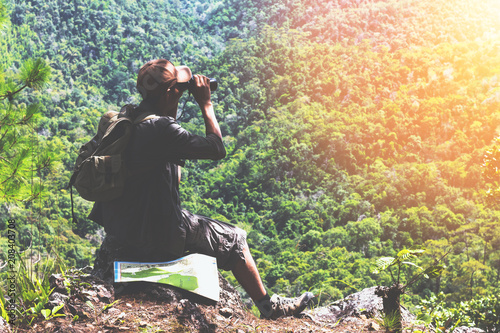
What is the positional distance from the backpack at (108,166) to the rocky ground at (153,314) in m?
0.49

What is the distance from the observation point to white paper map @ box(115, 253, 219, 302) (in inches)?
112

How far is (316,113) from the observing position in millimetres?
59188

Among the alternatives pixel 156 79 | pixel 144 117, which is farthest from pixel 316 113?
pixel 144 117

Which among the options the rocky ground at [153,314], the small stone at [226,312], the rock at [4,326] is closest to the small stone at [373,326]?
the rocky ground at [153,314]

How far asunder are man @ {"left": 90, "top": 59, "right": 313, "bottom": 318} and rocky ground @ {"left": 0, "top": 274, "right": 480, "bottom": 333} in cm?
17

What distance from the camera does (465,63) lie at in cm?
6081

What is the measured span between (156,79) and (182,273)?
1.04 metres

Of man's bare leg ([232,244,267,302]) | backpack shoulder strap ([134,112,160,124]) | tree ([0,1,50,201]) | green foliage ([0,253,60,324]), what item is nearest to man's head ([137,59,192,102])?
backpack shoulder strap ([134,112,160,124])

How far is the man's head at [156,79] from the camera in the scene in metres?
2.88

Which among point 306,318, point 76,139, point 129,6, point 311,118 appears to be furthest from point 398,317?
point 129,6

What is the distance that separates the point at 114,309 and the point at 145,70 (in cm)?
124

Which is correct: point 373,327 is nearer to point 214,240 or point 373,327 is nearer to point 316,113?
point 214,240

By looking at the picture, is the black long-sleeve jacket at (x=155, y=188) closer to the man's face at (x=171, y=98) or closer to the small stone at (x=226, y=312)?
the man's face at (x=171, y=98)

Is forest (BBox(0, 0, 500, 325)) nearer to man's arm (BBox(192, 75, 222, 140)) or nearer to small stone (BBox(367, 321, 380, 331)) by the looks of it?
small stone (BBox(367, 321, 380, 331))
